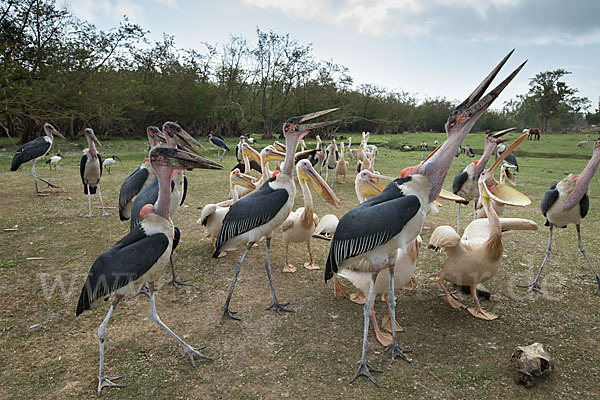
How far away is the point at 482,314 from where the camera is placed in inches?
141

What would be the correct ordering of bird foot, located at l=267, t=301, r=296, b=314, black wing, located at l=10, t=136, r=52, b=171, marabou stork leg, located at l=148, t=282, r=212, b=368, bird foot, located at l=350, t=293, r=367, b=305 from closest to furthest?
marabou stork leg, located at l=148, t=282, r=212, b=368 < bird foot, located at l=267, t=301, r=296, b=314 < bird foot, located at l=350, t=293, r=367, b=305 < black wing, located at l=10, t=136, r=52, b=171

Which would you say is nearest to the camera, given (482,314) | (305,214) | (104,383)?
(104,383)

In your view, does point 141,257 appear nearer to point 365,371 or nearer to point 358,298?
point 365,371

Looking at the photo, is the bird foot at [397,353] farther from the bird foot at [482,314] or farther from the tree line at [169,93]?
the tree line at [169,93]

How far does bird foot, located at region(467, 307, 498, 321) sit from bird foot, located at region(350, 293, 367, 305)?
103cm

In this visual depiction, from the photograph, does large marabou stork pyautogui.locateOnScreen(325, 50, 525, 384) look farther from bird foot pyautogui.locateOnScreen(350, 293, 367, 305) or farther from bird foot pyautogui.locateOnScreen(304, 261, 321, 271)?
bird foot pyautogui.locateOnScreen(304, 261, 321, 271)

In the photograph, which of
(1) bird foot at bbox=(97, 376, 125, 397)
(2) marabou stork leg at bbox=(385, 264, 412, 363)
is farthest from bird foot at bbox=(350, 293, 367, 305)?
(1) bird foot at bbox=(97, 376, 125, 397)

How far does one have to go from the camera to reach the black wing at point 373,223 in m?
2.79

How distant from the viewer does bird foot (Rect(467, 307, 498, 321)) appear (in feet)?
11.6

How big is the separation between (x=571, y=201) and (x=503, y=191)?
685 mm

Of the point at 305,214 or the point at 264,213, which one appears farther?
the point at 305,214

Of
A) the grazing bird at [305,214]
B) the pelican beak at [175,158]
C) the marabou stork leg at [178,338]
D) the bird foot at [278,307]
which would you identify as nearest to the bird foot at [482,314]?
the bird foot at [278,307]

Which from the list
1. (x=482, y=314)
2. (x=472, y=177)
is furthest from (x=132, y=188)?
(x=472, y=177)

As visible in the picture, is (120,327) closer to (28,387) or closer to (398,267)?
(28,387)
